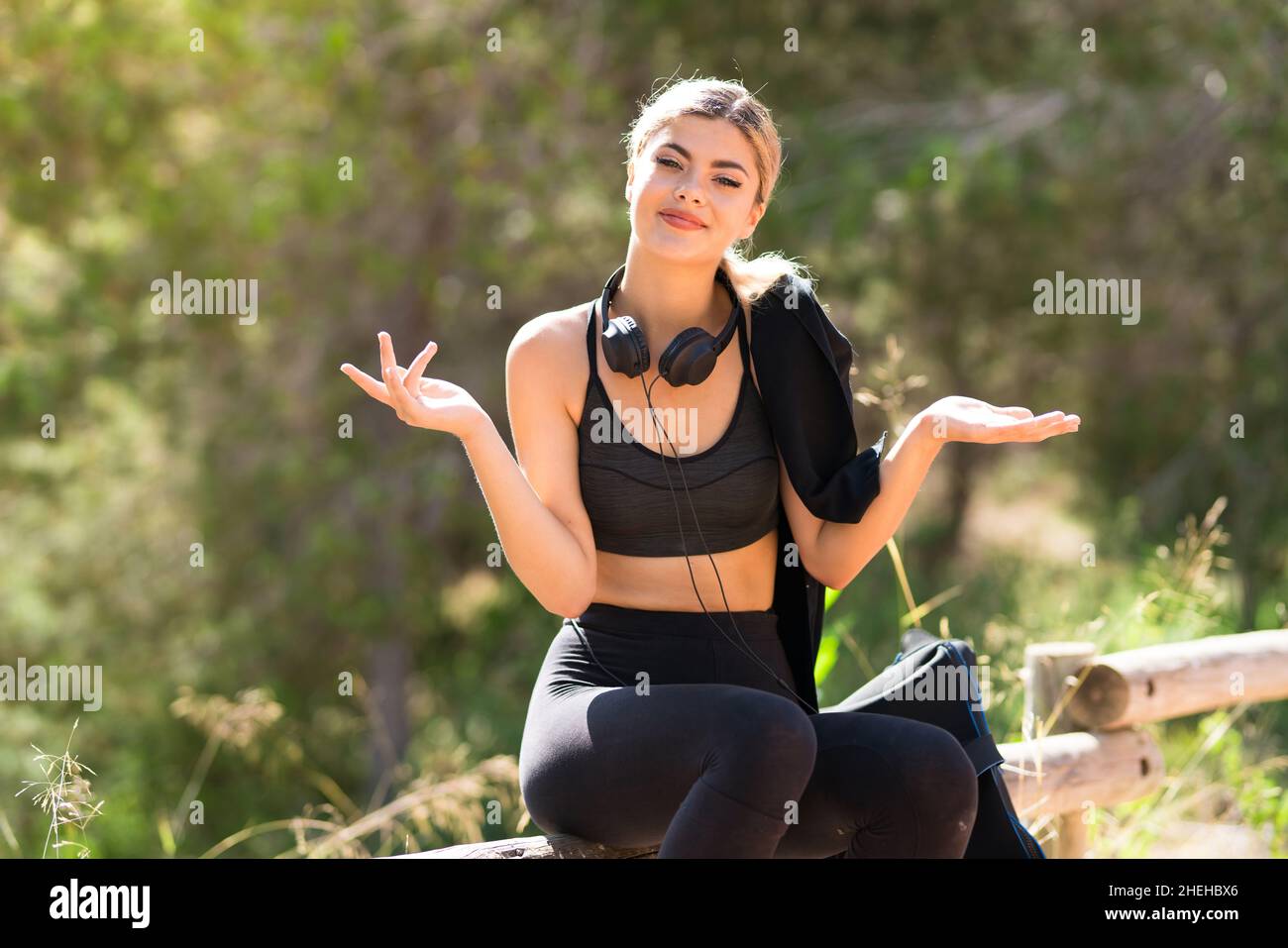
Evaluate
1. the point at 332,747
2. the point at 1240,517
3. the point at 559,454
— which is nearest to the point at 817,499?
the point at 559,454

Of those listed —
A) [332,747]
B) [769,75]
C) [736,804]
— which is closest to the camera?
[736,804]

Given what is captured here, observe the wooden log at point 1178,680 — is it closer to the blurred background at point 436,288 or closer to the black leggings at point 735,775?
the black leggings at point 735,775

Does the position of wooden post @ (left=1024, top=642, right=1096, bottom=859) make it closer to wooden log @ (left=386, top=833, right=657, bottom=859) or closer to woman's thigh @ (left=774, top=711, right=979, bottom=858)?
woman's thigh @ (left=774, top=711, right=979, bottom=858)

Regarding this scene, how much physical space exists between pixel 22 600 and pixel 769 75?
6.49 metres

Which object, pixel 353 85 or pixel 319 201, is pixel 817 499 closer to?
pixel 319 201

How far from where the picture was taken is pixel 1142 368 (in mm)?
10500

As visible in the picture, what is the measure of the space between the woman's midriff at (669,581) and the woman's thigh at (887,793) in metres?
0.37

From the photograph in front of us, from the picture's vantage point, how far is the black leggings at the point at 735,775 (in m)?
2.15

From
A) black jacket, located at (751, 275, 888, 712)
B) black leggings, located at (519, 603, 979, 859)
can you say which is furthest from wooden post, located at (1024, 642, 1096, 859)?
black leggings, located at (519, 603, 979, 859)

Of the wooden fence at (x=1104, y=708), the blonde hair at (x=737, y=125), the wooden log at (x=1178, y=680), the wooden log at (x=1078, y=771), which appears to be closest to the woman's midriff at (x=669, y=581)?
the blonde hair at (x=737, y=125)

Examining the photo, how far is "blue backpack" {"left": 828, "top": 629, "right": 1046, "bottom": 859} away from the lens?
2.47m

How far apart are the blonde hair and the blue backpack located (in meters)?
0.80

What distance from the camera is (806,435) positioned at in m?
2.67

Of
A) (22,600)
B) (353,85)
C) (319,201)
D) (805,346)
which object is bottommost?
(22,600)
